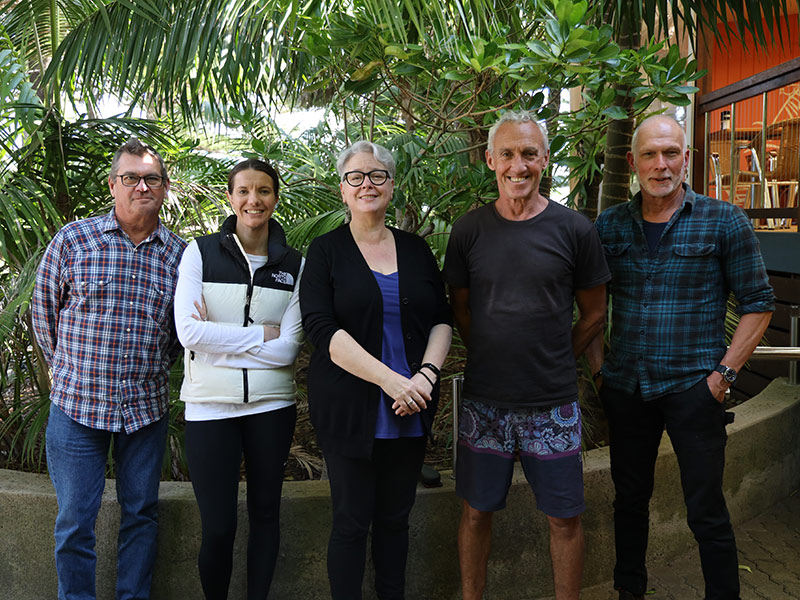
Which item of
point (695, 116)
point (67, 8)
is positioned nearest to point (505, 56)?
point (67, 8)

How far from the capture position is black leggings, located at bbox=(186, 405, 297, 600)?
8.52 feet

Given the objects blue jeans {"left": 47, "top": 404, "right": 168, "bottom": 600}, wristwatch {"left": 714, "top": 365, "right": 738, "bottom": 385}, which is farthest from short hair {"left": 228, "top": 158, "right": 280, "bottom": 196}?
wristwatch {"left": 714, "top": 365, "right": 738, "bottom": 385}

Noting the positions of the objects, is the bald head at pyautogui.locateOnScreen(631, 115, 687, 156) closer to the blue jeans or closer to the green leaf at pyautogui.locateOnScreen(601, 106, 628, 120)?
the green leaf at pyautogui.locateOnScreen(601, 106, 628, 120)

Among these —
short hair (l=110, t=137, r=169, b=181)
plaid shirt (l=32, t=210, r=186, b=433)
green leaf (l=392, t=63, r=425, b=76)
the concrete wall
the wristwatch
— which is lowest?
the concrete wall

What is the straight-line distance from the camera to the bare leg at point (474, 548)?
275 centimetres

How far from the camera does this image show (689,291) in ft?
8.70

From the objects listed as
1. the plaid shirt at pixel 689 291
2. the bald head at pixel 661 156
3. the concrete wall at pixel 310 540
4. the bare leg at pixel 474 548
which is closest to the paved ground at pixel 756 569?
the concrete wall at pixel 310 540

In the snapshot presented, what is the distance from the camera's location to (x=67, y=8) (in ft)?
15.6

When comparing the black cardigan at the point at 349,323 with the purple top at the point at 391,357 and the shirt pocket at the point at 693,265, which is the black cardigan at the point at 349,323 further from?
the shirt pocket at the point at 693,265

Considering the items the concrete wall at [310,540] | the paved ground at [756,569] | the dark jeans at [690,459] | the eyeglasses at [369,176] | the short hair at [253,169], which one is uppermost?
the short hair at [253,169]

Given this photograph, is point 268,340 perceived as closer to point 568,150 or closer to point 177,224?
point 177,224

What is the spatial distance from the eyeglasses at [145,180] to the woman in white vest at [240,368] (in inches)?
10.8

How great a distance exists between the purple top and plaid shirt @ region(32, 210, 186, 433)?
822 millimetres

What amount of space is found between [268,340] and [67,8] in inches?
132
